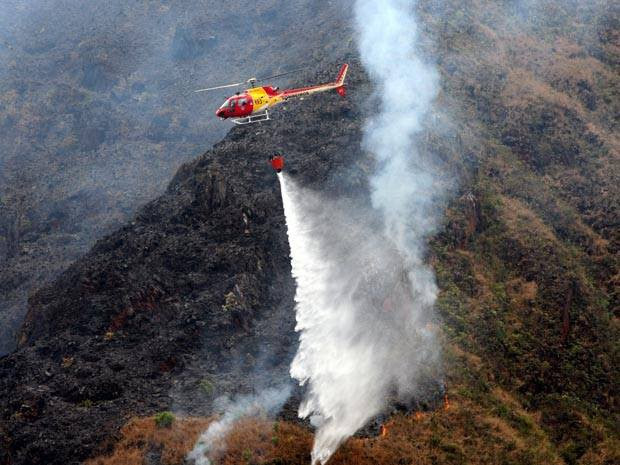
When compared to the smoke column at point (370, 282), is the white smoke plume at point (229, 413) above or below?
below

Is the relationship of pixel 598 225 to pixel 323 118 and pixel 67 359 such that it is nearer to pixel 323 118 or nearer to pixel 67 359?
pixel 323 118

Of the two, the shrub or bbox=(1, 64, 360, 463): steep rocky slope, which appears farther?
bbox=(1, 64, 360, 463): steep rocky slope

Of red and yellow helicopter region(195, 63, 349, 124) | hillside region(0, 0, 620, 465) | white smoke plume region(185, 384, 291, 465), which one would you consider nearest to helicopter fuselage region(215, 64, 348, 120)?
red and yellow helicopter region(195, 63, 349, 124)

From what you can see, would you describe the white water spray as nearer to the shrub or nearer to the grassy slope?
the grassy slope

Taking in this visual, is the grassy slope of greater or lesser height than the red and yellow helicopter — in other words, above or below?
below

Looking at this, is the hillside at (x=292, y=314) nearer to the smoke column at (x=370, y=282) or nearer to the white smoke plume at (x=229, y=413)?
the white smoke plume at (x=229, y=413)

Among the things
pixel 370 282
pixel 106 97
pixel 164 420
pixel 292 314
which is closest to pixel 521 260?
pixel 370 282

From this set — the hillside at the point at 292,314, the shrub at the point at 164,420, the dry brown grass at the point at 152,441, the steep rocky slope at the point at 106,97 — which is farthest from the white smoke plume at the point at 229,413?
the steep rocky slope at the point at 106,97
